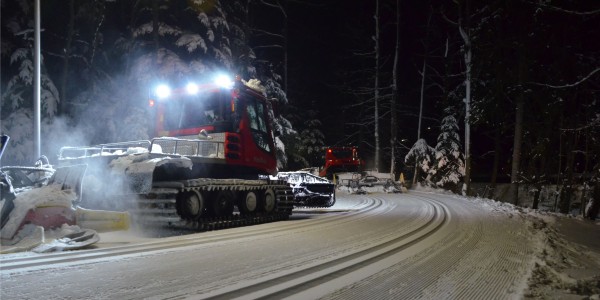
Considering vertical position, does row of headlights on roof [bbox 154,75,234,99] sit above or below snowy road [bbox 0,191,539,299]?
above

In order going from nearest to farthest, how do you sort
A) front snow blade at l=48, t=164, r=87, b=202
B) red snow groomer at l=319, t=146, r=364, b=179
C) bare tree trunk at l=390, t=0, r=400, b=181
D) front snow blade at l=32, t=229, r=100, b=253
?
front snow blade at l=32, t=229, r=100, b=253
front snow blade at l=48, t=164, r=87, b=202
red snow groomer at l=319, t=146, r=364, b=179
bare tree trunk at l=390, t=0, r=400, b=181

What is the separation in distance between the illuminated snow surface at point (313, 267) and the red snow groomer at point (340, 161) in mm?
27617

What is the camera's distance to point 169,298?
175 inches

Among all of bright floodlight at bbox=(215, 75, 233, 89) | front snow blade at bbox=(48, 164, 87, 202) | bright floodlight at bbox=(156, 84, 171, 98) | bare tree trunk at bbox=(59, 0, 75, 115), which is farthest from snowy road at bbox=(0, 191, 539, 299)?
bare tree trunk at bbox=(59, 0, 75, 115)

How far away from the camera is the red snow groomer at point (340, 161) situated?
37281mm

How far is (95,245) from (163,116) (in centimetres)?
474

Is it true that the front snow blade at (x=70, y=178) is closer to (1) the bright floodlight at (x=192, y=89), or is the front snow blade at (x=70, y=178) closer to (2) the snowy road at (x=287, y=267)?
(2) the snowy road at (x=287, y=267)

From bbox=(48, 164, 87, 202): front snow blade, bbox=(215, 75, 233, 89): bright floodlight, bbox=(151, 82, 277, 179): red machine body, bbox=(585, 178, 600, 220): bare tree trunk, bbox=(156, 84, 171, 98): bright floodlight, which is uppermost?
bbox=(215, 75, 233, 89): bright floodlight

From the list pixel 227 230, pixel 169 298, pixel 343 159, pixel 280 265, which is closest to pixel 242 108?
pixel 227 230

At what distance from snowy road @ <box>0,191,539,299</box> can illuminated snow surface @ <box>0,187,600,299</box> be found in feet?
0.04

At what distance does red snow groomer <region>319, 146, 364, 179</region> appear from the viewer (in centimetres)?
3728

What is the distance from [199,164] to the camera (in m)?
10.4

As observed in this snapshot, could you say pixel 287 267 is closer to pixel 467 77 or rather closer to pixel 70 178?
pixel 70 178

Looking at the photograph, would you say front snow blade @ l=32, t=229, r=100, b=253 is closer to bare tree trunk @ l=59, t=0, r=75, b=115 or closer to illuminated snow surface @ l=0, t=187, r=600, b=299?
illuminated snow surface @ l=0, t=187, r=600, b=299
